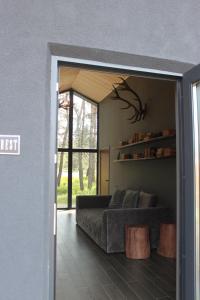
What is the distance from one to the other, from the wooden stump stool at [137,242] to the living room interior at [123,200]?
0.6 inches

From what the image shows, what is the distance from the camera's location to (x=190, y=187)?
2225 mm

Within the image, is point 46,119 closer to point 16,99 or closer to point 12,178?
point 16,99

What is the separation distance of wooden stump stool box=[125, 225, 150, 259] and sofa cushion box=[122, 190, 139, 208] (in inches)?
49.2

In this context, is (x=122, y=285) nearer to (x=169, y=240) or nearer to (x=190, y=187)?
(x=169, y=240)

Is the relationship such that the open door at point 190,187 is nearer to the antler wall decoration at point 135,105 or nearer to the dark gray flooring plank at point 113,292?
the dark gray flooring plank at point 113,292

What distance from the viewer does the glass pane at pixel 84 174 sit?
10.5 m

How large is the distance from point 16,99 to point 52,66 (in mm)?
394

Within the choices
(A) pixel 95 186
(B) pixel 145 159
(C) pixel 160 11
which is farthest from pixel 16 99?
(A) pixel 95 186

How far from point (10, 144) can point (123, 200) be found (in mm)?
4770

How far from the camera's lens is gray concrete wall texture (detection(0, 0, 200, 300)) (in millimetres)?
1839

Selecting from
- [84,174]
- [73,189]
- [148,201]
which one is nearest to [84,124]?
[84,174]

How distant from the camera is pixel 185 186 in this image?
230cm

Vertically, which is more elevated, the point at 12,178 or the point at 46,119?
the point at 46,119

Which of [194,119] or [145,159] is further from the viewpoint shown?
[145,159]
